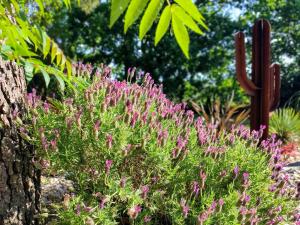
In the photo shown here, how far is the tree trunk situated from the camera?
10.1 ft

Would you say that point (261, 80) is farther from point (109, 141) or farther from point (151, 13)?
point (151, 13)

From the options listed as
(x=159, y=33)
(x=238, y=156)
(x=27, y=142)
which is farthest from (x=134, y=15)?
(x=238, y=156)

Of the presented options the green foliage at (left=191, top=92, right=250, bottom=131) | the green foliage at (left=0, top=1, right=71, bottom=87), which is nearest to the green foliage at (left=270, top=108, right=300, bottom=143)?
the green foliage at (left=191, top=92, right=250, bottom=131)

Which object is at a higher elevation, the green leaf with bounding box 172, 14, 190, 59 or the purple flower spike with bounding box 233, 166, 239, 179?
the green leaf with bounding box 172, 14, 190, 59

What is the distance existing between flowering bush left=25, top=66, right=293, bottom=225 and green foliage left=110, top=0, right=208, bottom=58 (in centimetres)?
149

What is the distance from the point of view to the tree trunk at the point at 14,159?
308 cm

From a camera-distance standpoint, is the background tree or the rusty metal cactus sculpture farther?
the background tree

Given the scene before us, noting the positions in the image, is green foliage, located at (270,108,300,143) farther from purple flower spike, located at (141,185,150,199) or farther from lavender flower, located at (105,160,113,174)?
lavender flower, located at (105,160,113,174)

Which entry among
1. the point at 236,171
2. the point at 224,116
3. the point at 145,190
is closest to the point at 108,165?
the point at 145,190

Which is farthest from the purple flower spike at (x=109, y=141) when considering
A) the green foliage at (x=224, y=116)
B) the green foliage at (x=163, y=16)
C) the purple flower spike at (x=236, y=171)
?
the green foliage at (x=224, y=116)

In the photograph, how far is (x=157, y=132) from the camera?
132 inches

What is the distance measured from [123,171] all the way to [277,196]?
3.64ft

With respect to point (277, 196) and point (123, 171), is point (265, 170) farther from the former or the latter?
point (123, 171)

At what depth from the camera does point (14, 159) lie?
10.3 ft
